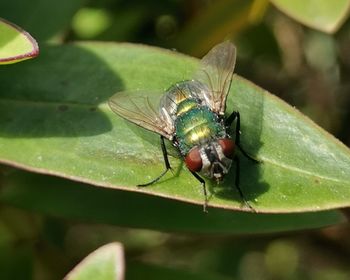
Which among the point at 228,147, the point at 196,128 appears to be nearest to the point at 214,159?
the point at 228,147

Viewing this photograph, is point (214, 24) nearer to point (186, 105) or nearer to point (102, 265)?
point (186, 105)

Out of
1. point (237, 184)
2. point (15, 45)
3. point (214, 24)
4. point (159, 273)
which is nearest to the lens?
point (15, 45)

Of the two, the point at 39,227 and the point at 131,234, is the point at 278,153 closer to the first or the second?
the point at 39,227

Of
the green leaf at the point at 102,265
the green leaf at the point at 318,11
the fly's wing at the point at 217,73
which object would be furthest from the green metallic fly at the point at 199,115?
the green leaf at the point at 102,265

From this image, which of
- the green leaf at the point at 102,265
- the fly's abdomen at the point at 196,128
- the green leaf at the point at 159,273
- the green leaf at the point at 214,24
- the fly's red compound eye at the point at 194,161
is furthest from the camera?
the green leaf at the point at 214,24

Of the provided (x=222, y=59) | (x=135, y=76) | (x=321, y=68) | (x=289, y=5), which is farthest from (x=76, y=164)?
(x=321, y=68)

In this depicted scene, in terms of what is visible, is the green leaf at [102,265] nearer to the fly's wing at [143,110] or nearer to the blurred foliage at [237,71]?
the fly's wing at [143,110]
